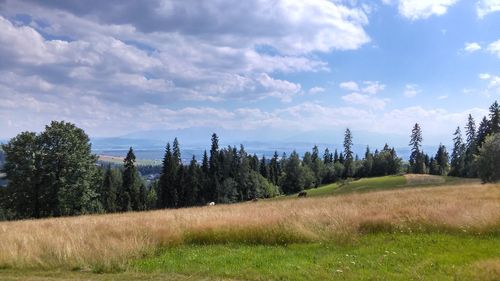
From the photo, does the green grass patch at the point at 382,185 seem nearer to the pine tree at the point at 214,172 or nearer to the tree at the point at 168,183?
the pine tree at the point at 214,172

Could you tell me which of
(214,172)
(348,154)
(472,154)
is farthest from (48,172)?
(348,154)

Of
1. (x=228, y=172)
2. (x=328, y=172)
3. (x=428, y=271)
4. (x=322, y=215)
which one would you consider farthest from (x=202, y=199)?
(x=428, y=271)

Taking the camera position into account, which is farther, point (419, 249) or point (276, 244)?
point (276, 244)

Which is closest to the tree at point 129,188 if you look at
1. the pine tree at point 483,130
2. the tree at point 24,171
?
the tree at point 24,171

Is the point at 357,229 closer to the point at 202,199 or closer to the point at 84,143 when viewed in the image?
the point at 84,143

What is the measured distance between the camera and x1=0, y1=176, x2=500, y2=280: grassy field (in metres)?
9.33

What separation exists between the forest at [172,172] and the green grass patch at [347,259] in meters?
41.7

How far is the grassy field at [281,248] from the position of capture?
9.33m

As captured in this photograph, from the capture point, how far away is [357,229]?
13.2 metres

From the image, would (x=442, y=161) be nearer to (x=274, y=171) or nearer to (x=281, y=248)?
(x=274, y=171)

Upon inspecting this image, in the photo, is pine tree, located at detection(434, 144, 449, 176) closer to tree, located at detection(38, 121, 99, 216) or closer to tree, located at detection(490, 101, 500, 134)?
tree, located at detection(490, 101, 500, 134)

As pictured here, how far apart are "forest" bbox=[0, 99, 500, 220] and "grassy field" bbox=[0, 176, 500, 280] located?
37.4 meters

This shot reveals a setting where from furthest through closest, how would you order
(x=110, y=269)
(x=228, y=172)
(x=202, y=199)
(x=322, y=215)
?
(x=228, y=172) → (x=202, y=199) → (x=322, y=215) → (x=110, y=269)

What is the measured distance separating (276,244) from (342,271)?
12.4 ft
